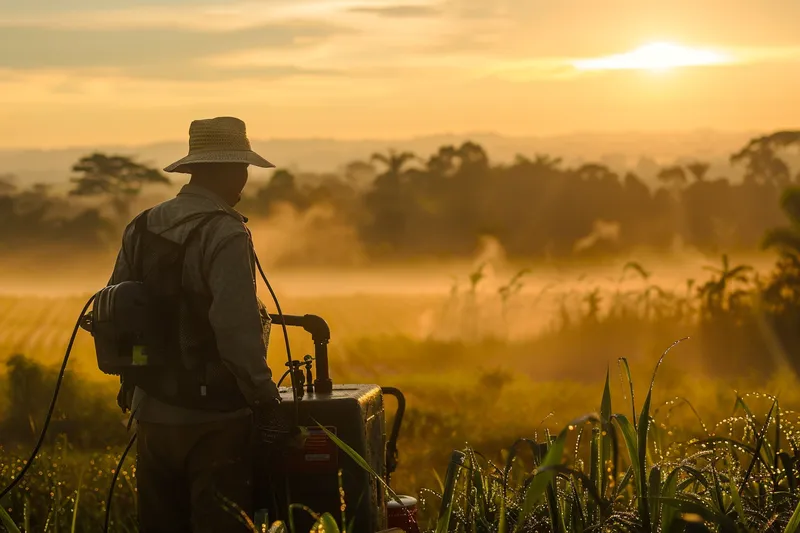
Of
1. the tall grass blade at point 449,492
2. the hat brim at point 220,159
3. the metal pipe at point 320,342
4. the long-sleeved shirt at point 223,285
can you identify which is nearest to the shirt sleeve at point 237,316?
the long-sleeved shirt at point 223,285

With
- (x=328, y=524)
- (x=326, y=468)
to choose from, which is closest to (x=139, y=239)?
(x=326, y=468)

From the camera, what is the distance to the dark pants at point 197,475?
5555mm

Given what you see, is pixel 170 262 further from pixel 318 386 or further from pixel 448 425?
pixel 448 425

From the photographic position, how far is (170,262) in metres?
5.53

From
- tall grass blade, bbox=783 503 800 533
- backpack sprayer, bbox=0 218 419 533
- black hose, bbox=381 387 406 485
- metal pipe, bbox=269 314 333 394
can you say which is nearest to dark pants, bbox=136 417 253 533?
backpack sprayer, bbox=0 218 419 533

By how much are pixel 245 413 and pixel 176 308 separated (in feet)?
1.85

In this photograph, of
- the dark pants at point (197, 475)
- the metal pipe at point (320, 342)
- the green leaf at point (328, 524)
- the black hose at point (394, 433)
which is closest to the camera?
the green leaf at point (328, 524)

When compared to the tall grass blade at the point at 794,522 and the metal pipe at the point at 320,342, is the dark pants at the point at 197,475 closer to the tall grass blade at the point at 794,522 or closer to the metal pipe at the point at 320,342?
the metal pipe at the point at 320,342

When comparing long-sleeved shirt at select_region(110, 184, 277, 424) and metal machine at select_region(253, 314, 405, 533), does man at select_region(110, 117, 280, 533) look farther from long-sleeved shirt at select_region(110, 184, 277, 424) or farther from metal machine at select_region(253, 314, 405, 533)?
metal machine at select_region(253, 314, 405, 533)

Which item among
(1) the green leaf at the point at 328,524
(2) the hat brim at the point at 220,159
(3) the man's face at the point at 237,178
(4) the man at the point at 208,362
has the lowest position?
(1) the green leaf at the point at 328,524

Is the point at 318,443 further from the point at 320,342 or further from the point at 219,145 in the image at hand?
the point at 219,145

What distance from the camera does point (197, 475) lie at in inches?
220

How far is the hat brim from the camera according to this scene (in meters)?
5.68

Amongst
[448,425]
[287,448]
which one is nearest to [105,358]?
[287,448]
